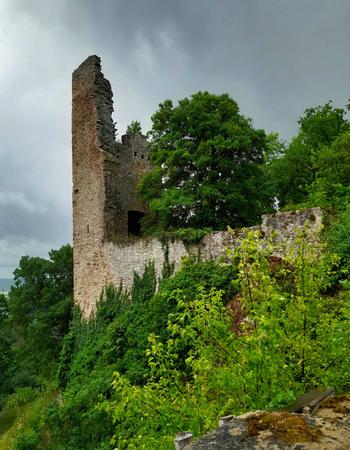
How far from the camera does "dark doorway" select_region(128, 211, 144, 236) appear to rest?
72.3ft

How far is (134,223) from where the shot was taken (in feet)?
74.2

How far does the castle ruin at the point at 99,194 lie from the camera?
19.0m

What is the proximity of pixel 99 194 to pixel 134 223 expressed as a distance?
10.7ft

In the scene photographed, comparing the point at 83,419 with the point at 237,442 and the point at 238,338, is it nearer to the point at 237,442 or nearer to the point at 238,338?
the point at 238,338

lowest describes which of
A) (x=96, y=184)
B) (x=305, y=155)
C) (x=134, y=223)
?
(x=134, y=223)

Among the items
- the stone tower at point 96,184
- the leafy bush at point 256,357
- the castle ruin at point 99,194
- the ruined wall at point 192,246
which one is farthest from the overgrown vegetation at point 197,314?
the stone tower at point 96,184

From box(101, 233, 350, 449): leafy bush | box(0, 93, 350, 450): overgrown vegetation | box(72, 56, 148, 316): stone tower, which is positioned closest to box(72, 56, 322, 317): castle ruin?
box(72, 56, 148, 316): stone tower

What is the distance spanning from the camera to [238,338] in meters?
5.92

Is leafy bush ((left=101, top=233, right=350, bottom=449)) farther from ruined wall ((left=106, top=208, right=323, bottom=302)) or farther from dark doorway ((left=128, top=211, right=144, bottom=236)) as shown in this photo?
dark doorway ((left=128, top=211, right=144, bottom=236))

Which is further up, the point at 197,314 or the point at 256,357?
the point at 197,314

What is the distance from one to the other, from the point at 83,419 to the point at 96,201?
32.8 ft

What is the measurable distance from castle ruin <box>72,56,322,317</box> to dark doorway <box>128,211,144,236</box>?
0.05 m

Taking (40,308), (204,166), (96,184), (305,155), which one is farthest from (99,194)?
(40,308)

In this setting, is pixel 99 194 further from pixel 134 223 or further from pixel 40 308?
pixel 40 308
